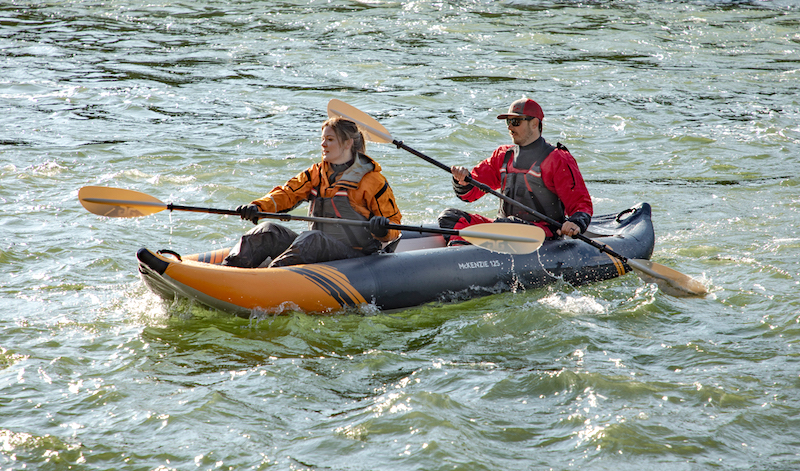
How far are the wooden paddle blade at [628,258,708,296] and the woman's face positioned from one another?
6.57 feet

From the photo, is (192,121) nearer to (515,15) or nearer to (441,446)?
(441,446)

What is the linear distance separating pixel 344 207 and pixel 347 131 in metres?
0.44

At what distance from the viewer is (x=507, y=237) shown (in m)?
4.29

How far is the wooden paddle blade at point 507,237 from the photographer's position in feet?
14.0

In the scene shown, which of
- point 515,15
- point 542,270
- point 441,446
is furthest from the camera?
point 515,15

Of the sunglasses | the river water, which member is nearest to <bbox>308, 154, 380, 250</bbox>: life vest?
the river water

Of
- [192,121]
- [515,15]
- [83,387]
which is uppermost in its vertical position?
[515,15]

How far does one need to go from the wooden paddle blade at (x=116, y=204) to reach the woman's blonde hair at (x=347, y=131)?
1051 millimetres

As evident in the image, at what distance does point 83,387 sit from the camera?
3.45m

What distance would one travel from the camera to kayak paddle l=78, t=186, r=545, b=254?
13.5ft

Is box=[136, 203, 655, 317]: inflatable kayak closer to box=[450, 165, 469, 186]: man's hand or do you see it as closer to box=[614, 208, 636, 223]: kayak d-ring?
box=[614, 208, 636, 223]: kayak d-ring

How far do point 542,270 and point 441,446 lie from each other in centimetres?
194

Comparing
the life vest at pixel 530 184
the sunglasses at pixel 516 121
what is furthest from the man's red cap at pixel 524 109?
the life vest at pixel 530 184

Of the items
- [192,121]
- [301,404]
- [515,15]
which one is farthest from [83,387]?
[515,15]
